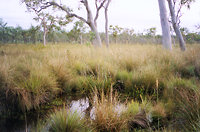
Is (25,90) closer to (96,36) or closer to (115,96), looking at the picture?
(115,96)

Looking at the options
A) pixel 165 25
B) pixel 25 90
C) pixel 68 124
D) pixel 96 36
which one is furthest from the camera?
pixel 96 36

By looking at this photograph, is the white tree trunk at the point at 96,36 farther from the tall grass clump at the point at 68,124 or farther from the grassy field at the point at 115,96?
the tall grass clump at the point at 68,124

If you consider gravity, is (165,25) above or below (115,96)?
above

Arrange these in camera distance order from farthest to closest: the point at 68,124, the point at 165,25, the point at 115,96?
the point at 165,25 → the point at 115,96 → the point at 68,124

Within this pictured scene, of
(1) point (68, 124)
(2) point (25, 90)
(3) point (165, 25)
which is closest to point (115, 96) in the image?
(1) point (68, 124)

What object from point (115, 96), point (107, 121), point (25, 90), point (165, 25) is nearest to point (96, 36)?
point (165, 25)

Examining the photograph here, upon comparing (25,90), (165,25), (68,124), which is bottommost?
(68,124)

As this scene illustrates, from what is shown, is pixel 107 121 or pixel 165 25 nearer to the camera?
pixel 107 121

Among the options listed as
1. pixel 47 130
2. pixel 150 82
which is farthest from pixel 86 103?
pixel 150 82

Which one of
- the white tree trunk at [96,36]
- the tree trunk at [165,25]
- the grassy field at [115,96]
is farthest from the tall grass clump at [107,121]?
the white tree trunk at [96,36]

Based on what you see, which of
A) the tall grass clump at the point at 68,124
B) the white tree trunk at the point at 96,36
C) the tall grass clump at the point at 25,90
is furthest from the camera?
the white tree trunk at the point at 96,36

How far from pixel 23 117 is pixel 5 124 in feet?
1.01

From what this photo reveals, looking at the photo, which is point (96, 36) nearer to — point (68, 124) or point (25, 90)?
point (25, 90)

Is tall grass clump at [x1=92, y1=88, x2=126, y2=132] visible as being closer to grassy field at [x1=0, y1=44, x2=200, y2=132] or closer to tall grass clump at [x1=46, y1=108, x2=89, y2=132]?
grassy field at [x1=0, y1=44, x2=200, y2=132]
